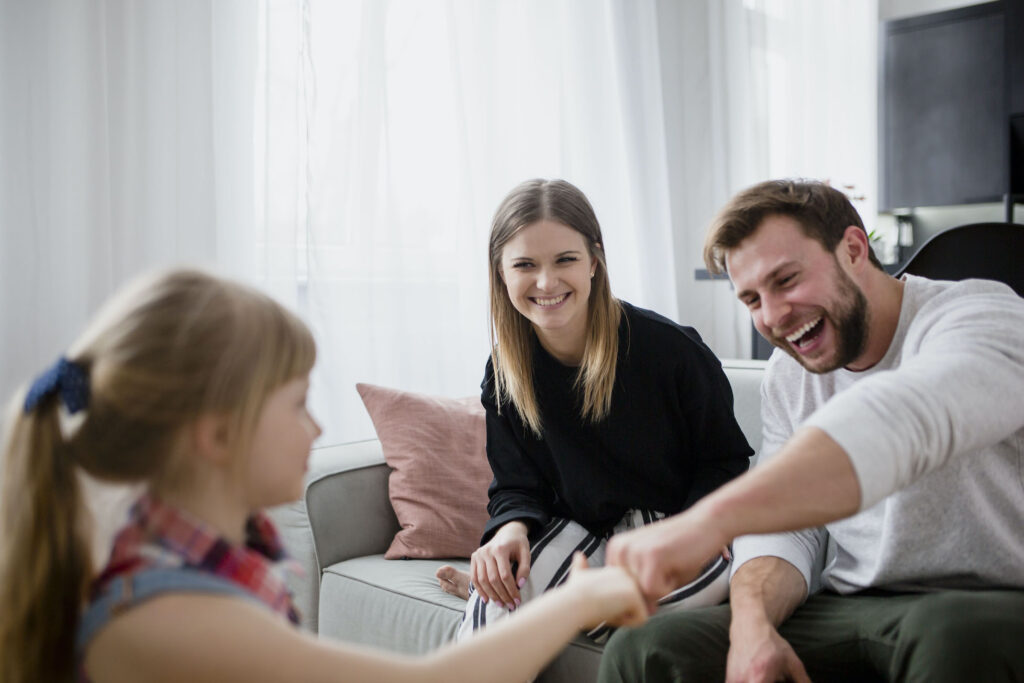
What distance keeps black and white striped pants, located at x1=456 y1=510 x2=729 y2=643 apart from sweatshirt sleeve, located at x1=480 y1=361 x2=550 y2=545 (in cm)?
5

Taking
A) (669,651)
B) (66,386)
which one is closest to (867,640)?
(669,651)

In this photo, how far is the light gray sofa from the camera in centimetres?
173

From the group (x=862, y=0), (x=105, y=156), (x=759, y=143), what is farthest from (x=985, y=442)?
(x=862, y=0)

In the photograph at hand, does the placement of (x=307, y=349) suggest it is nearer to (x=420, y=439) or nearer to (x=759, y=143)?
(x=420, y=439)

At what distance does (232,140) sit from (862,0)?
373 cm

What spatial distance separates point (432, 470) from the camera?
201 centimetres

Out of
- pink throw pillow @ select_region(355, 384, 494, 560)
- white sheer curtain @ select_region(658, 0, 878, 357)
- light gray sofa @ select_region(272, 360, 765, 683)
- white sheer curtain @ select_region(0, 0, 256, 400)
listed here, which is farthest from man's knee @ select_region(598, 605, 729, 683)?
white sheer curtain @ select_region(658, 0, 878, 357)

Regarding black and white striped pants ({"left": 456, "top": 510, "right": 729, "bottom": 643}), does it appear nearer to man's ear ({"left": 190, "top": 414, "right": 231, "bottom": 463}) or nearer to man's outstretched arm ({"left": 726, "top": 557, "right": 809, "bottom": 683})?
man's outstretched arm ({"left": 726, "top": 557, "right": 809, "bottom": 683})

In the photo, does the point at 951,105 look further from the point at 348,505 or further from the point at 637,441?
the point at 348,505

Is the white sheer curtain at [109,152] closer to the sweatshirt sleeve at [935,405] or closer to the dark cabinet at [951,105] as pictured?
the sweatshirt sleeve at [935,405]

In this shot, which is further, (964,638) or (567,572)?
(567,572)

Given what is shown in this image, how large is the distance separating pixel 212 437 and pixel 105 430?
0.08 meters

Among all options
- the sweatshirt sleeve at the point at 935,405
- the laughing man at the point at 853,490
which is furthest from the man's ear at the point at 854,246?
the sweatshirt sleeve at the point at 935,405

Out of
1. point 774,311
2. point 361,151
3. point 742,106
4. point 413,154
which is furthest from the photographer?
point 742,106
